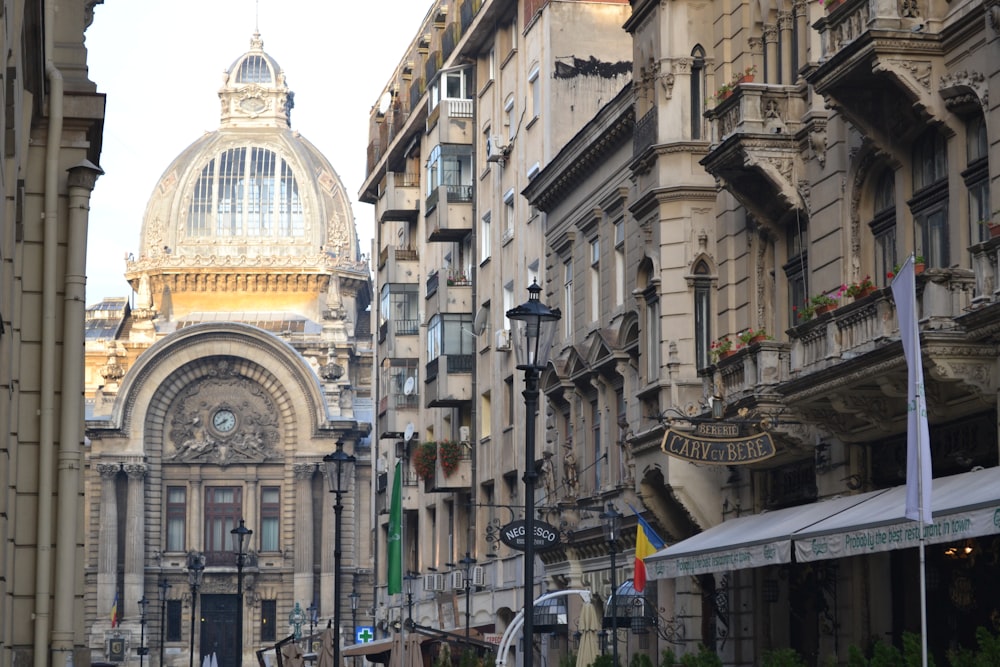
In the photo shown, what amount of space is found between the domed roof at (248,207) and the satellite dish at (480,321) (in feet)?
194

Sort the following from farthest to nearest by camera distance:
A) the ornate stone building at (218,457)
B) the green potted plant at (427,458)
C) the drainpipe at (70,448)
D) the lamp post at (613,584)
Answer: the ornate stone building at (218,457) < the green potted plant at (427,458) < the lamp post at (613,584) < the drainpipe at (70,448)

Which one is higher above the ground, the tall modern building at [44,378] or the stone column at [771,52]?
the stone column at [771,52]

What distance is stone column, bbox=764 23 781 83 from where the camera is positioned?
30344mm

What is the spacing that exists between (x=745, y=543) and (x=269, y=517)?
80.2 meters

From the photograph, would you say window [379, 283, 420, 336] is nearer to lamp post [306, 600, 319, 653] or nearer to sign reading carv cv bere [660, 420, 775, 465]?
lamp post [306, 600, 319, 653]

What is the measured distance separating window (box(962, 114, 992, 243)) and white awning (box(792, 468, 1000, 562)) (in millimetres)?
2817

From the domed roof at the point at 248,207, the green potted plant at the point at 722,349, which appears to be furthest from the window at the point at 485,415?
the domed roof at the point at 248,207

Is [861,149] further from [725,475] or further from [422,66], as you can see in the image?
[422,66]

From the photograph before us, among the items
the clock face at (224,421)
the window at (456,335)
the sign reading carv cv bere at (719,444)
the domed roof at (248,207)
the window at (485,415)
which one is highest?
the domed roof at (248,207)

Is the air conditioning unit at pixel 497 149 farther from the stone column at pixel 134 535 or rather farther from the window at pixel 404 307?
the stone column at pixel 134 535

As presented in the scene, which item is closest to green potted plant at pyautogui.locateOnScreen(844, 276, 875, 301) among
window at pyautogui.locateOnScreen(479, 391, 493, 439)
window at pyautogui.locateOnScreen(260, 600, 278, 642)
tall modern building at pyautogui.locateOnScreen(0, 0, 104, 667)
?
tall modern building at pyautogui.locateOnScreen(0, 0, 104, 667)

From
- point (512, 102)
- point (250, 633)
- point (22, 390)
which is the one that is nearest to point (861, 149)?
point (22, 390)

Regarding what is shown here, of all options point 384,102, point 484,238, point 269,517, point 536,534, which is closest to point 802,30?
point 536,534

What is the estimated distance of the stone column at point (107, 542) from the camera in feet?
322
